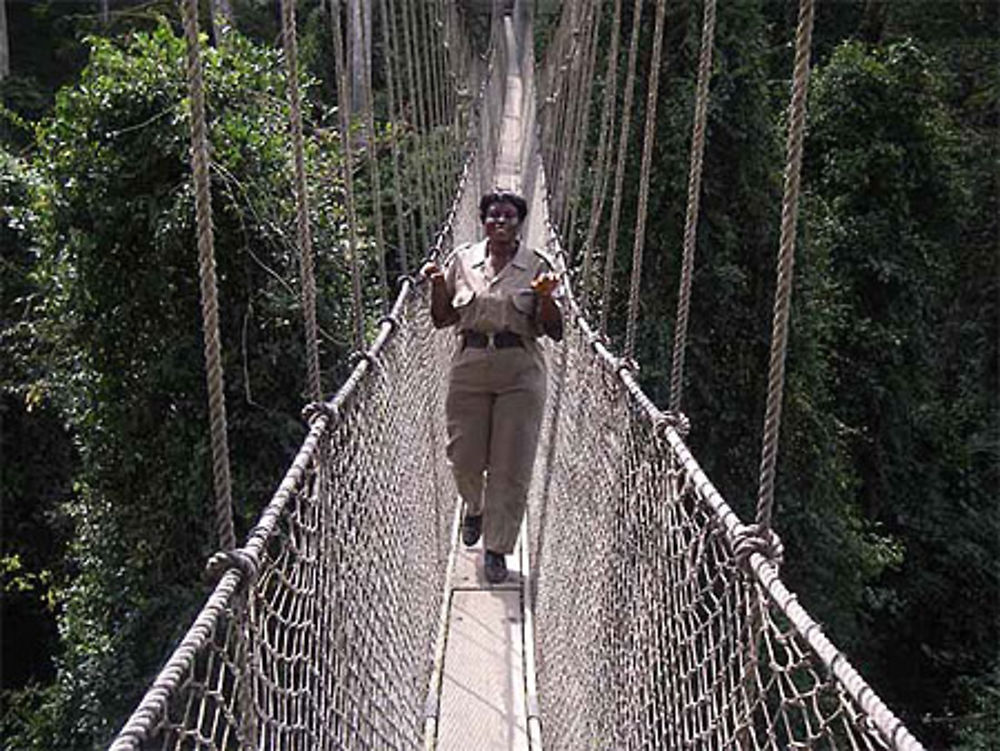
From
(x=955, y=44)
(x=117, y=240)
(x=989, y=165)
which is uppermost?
(x=955, y=44)

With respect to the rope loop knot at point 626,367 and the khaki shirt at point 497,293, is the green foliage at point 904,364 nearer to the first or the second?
the khaki shirt at point 497,293

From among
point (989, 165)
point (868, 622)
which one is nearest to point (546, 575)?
point (868, 622)

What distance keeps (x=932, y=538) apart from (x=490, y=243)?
5.21 m

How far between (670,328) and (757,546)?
416cm

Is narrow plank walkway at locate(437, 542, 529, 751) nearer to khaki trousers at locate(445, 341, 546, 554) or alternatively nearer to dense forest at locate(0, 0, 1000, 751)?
khaki trousers at locate(445, 341, 546, 554)

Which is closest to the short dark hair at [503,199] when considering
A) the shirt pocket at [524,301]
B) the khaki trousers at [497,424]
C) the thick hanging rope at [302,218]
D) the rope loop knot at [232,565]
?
the shirt pocket at [524,301]

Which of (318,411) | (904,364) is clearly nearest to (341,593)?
(318,411)

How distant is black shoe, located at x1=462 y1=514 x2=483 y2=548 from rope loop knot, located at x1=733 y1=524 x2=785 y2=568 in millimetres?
1329

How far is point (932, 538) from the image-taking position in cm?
662

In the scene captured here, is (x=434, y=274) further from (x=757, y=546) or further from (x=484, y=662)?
(x=757, y=546)

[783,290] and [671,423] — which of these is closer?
[783,290]

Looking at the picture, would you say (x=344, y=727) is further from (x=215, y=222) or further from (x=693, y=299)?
(x=693, y=299)

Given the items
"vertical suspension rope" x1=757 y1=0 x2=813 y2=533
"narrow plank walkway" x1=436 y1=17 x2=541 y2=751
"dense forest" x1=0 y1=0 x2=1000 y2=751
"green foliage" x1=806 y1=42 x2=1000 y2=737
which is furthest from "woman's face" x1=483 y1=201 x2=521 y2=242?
"green foliage" x1=806 y1=42 x2=1000 y2=737

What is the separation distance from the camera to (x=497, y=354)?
6.93 feet
